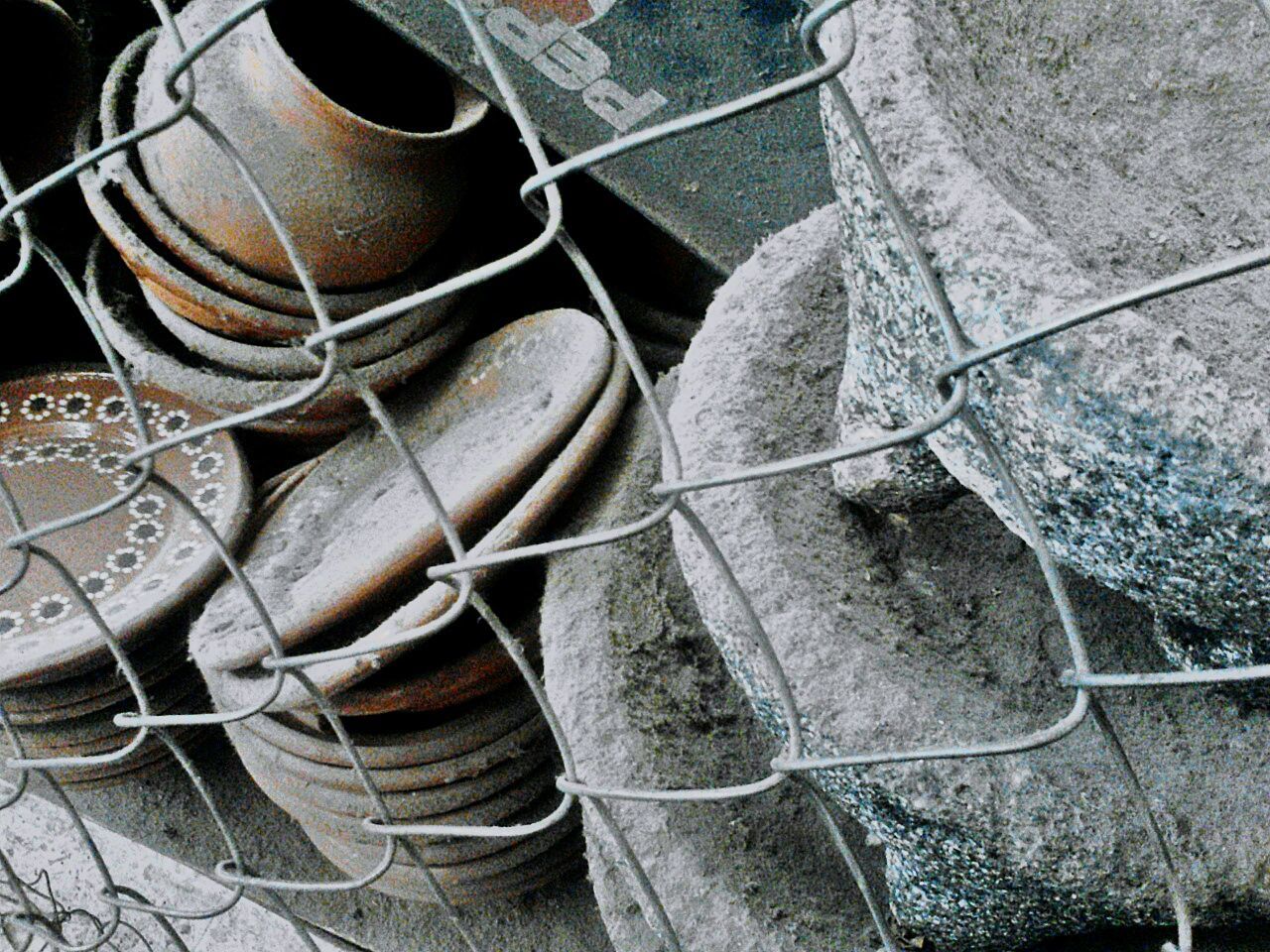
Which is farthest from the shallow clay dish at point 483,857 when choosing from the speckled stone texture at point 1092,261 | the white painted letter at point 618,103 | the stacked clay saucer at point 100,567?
the white painted letter at point 618,103

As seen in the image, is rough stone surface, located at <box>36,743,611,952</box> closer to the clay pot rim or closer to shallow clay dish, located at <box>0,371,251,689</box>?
shallow clay dish, located at <box>0,371,251,689</box>

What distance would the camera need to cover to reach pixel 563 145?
1.43 metres

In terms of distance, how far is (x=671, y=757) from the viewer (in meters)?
1.02

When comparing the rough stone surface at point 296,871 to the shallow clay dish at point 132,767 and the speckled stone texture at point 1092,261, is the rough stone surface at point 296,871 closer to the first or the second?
the shallow clay dish at point 132,767

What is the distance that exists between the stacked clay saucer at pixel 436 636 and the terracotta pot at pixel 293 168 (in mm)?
169

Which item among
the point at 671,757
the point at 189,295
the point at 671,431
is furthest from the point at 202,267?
the point at 671,431

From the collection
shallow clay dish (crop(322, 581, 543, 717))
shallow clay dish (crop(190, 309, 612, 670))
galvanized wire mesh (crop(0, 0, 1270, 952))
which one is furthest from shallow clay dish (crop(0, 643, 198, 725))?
galvanized wire mesh (crop(0, 0, 1270, 952))

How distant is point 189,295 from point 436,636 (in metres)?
0.46

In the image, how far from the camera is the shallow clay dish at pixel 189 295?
1389 mm

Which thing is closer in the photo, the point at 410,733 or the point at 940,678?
the point at 940,678

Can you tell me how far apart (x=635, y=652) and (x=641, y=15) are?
2.28 ft

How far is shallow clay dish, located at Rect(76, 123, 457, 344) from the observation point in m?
1.39

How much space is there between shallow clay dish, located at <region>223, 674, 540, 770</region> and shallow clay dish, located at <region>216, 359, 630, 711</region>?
0.08 meters

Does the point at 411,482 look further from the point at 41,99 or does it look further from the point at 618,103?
the point at 41,99
